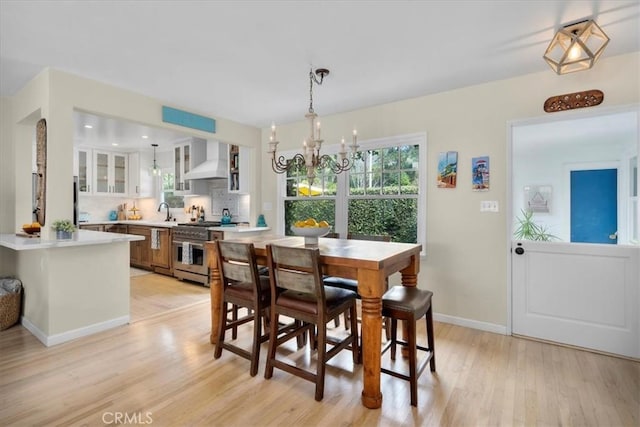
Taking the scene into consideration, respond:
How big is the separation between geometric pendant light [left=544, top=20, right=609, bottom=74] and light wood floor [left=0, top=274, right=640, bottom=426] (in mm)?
2182

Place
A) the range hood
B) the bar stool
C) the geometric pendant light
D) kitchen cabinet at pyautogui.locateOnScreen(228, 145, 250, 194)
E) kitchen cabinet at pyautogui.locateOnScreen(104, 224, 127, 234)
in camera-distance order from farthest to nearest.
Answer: kitchen cabinet at pyautogui.locateOnScreen(104, 224, 127, 234) < the range hood < kitchen cabinet at pyautogui.locateOnScreen(228, 145, 250, 194) < the geometric pendant light < the bar stool

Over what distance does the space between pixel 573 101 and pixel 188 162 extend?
5.31 meters

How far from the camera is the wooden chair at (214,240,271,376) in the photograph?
224 cm

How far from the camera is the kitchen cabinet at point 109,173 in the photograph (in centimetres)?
611

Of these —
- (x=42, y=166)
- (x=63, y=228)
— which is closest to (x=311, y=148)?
(x=63, y=228)

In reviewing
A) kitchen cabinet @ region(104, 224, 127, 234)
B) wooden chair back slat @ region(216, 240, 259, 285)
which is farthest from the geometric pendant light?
kitchen cabinet @ region(104, 224, 127, 234)

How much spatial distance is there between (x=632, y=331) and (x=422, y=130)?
97.0 inches

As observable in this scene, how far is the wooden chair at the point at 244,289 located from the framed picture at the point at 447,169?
2.07m

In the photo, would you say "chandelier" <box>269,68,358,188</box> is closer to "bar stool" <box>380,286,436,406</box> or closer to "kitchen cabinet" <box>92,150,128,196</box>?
"bar stool" <box>380,286,436,406</box>

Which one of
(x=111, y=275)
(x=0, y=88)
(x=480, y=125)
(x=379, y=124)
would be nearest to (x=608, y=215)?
(x=480, y=125)

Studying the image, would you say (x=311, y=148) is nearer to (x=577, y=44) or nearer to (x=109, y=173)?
(x=577, y=44)

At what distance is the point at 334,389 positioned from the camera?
2066 mm

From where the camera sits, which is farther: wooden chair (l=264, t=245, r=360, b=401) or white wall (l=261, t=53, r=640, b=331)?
white wall (l=261, t=53, r=640, b=331)

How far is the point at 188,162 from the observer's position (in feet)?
18.3
